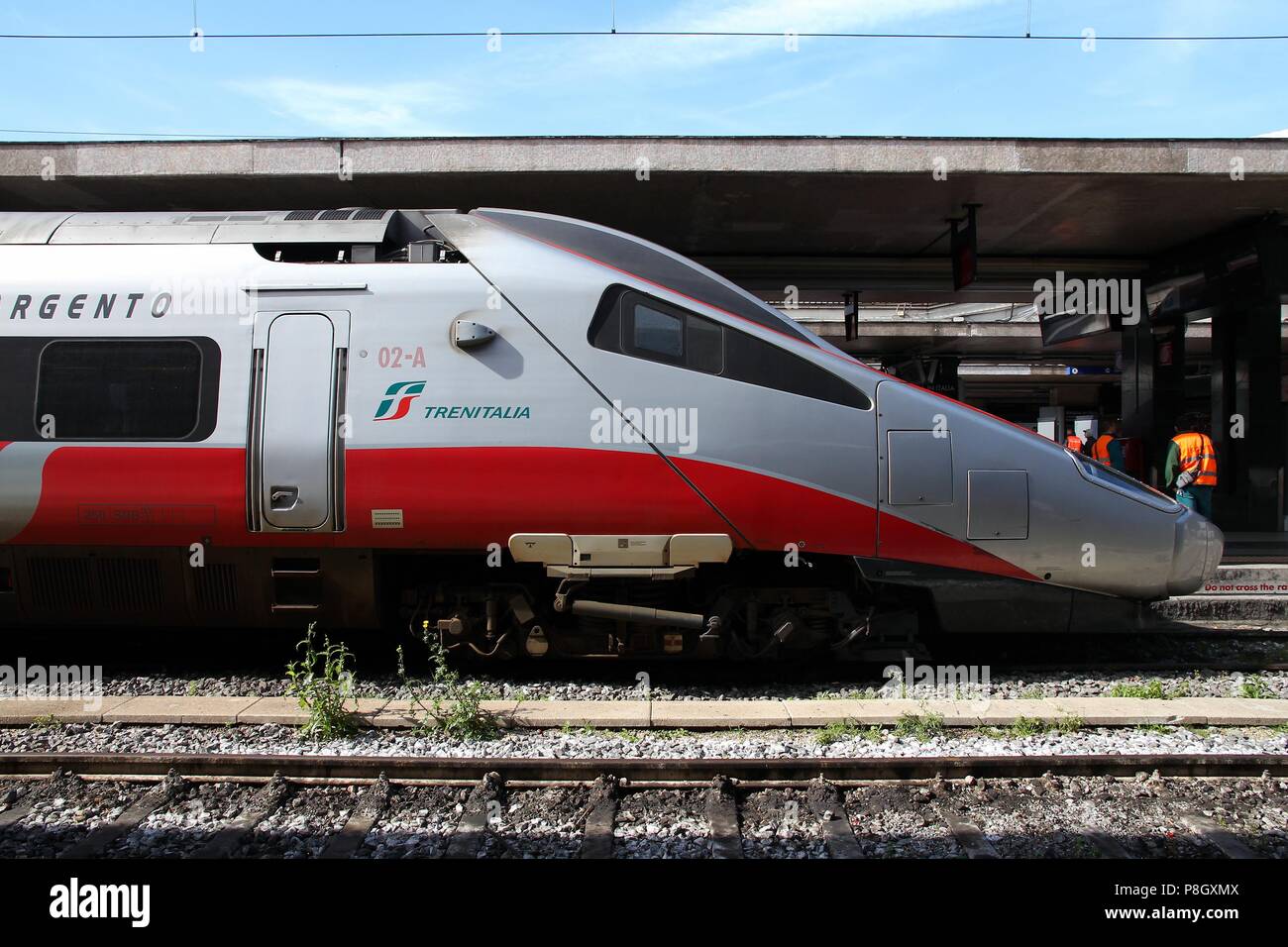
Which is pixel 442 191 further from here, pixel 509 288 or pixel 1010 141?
pixel 1010 141

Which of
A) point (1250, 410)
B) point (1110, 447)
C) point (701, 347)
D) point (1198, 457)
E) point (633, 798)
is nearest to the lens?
point (633, 798)

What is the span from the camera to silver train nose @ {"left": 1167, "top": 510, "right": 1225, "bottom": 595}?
5523 mm

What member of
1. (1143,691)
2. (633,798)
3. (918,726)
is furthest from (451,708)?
(1143,691)

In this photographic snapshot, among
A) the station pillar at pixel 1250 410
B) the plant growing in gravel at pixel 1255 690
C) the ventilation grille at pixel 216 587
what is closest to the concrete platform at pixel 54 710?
the ventilation grille at pixel 216 587

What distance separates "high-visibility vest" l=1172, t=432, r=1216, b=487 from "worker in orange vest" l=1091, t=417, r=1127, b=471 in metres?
1.78

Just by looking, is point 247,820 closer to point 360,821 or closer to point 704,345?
point 360,821

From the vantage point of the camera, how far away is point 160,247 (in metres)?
5.41

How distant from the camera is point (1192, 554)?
219 inches

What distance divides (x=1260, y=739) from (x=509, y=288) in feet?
17.5

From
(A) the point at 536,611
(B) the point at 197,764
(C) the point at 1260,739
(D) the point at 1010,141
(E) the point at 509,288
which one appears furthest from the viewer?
(D) the point at 1010,141

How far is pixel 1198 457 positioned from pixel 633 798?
8.93 metres
